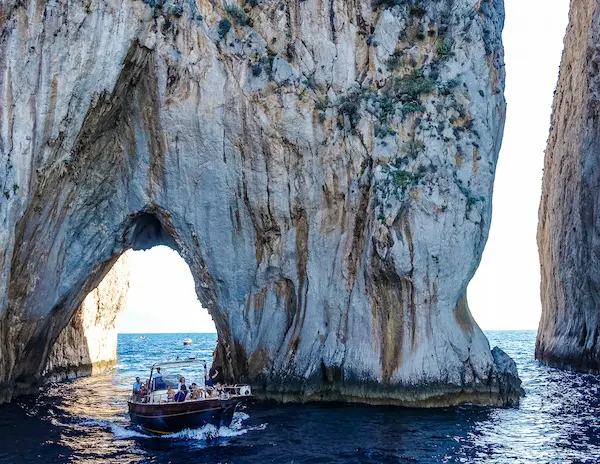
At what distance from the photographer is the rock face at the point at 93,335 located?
134 ft

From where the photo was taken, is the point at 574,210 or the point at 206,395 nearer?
the point at 206,395

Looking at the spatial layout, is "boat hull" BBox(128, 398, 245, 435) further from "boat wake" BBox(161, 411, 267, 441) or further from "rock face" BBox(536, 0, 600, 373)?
"rock face" BBox(536, 0, 600, 373)

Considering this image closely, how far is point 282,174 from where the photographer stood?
30047mm

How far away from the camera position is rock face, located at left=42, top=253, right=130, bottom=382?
134 ft

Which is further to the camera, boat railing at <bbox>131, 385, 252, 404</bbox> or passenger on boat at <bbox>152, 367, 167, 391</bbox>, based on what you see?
passenger on boat at <bbox>152, 367, 167, 391</bbox>

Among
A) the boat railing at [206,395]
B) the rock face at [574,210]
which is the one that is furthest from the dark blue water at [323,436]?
the rock face at [574,210]

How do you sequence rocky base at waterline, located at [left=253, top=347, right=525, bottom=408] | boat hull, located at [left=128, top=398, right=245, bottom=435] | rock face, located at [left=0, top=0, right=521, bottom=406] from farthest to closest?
rock face, located at [left=0, top=0, right=521, bottom=406], rocky base at waterline, located at [left=253, top=347, right=525, bottom=408], boat hull, located at [left=128, top=398, right=245, bottom=435]

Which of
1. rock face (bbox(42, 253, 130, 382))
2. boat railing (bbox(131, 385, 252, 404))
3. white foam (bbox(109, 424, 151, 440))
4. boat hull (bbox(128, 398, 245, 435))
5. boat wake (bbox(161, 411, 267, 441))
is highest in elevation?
rock face (bbox(42, 253, 130, 382))

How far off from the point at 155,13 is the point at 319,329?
14835 millimetres

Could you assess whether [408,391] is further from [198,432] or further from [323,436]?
[198,432]

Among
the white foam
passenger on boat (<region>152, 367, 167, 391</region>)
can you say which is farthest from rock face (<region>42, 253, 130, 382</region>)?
passenger on boat (<region>152, 367, 167, 391</region>)

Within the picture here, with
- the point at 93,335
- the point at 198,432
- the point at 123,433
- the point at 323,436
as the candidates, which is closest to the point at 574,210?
the point at 323,436

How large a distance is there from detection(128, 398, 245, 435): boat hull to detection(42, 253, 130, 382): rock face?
16547 mm

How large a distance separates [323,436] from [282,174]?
12181 mm
